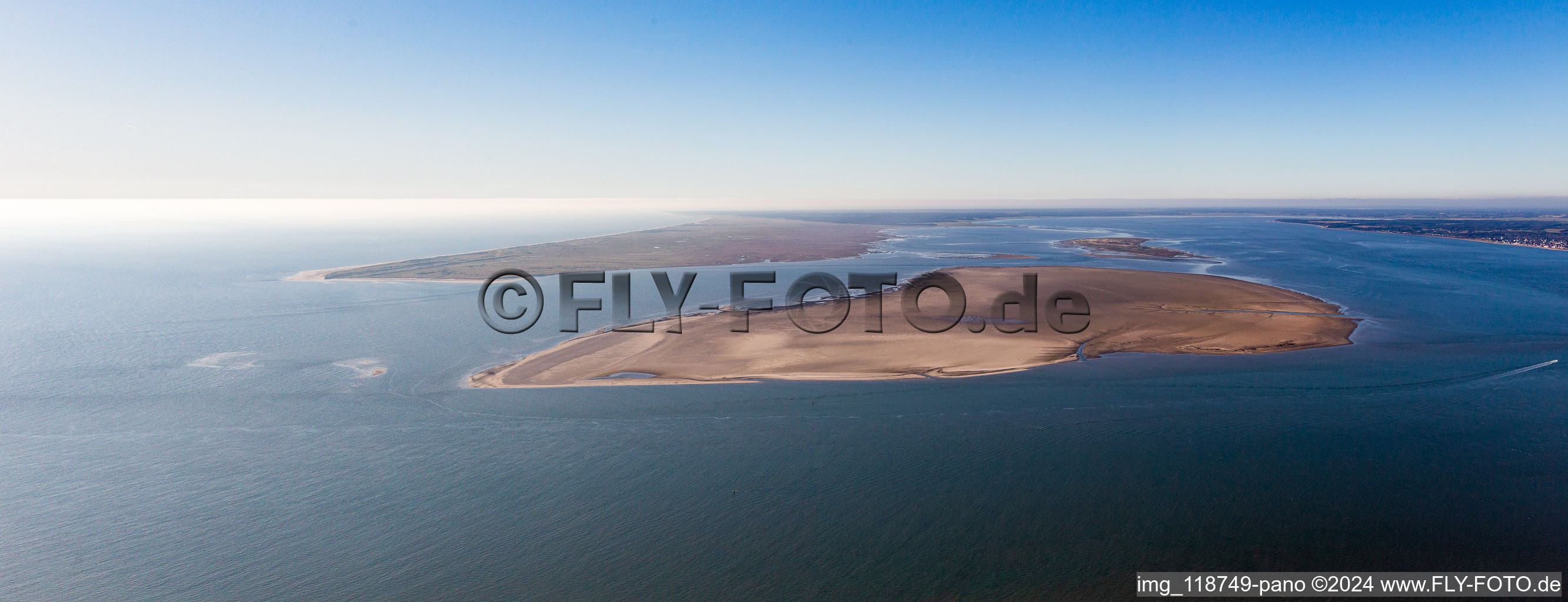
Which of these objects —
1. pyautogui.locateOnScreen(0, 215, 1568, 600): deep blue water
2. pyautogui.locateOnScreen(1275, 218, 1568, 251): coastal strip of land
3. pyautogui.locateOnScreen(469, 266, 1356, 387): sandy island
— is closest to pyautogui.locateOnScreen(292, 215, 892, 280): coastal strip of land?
pyautogui.locateOnScreen(0, 215, 1568, 600): deep blue water

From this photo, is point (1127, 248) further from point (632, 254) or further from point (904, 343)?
point (904, 343)

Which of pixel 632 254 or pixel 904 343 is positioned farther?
pixel 632 254

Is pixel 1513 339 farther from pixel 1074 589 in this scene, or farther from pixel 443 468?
pixel 443 468

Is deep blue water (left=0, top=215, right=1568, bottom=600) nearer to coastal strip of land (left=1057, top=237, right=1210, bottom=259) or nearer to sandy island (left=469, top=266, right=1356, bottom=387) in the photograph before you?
sandy island (left=469, top=266, right=1356, bottom=387)

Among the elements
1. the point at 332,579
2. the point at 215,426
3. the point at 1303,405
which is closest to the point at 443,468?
the point at 332,579

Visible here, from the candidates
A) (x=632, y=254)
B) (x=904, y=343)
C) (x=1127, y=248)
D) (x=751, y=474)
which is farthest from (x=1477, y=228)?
(x=751, y=474)

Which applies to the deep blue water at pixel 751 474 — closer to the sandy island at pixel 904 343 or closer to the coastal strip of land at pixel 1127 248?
the sandy island at pixel 904 343
